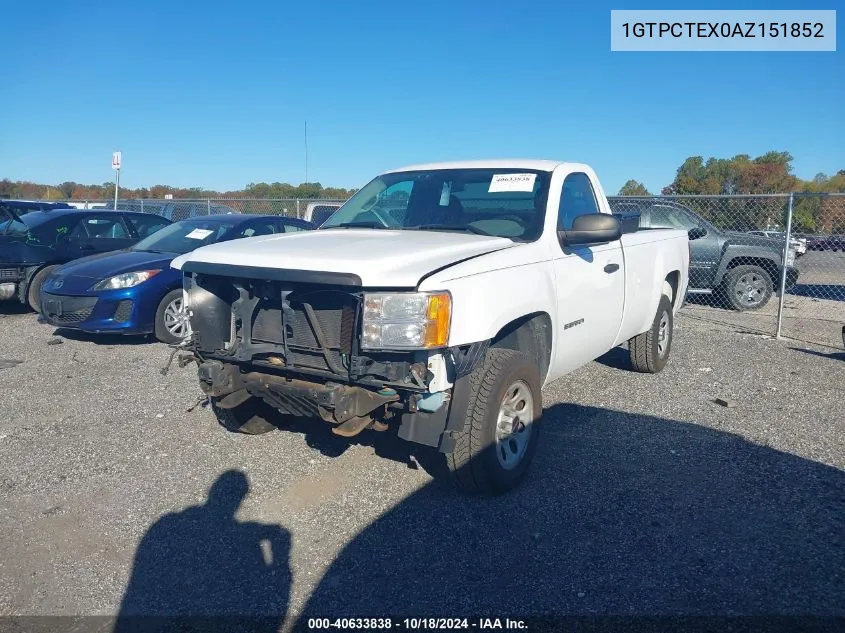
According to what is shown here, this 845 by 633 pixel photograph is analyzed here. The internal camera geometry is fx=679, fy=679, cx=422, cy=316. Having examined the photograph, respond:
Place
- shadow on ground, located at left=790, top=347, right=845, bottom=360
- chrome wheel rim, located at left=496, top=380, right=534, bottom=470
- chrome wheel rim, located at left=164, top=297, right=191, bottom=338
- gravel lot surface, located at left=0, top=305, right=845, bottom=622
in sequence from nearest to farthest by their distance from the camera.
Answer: gravel lot surface, located at left=0, top=305, right=845, bottom=622, chrome wheel rim, located at left=496, top=380, right=534, bottom=470, shadow on ground, located at left=790, top=347, right=845, bottom=360, chrome wheel rim, located at left=164, top=297, right=191, bottom=338

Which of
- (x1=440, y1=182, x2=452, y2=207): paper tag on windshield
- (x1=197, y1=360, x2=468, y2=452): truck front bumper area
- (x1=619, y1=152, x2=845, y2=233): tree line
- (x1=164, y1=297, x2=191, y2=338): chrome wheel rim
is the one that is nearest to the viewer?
(x1=197, y1=360, x2=468, y2=452): truck front bumper area

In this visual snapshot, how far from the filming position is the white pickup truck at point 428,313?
11.3 ft

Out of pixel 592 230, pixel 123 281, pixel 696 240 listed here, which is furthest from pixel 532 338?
pixel 696 240

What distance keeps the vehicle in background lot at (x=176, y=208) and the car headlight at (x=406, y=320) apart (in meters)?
12.7

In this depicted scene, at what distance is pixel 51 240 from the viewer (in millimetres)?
10125

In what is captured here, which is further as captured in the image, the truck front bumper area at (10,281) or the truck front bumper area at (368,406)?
the truck front bumper area at (10,281)

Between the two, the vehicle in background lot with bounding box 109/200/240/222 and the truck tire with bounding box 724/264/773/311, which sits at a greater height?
the vehicle in background lot with bounding box 109/200/240/222

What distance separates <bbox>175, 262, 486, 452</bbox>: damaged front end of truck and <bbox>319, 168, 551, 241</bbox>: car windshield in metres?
1.28

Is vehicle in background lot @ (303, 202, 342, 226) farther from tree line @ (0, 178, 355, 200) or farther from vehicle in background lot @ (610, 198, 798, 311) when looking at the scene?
tree line @ (0, 178, 355, 200)

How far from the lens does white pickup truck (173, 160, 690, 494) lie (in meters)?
3.44

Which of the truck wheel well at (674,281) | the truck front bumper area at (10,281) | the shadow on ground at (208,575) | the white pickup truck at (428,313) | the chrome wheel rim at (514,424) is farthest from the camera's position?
the truck front bumper area at (10,281)

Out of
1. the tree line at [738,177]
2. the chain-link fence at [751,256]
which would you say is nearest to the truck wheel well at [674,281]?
the chain-link fence at [751,256]

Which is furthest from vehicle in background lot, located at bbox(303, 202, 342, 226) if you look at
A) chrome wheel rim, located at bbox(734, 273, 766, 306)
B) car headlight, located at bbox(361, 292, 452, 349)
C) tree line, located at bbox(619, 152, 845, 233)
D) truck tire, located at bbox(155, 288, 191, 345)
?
tree line, located at bbox(619, 152, 845, 233)

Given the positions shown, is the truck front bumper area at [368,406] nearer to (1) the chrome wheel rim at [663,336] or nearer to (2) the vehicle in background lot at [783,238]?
(1) the chrome wheel rim at [663,336]
